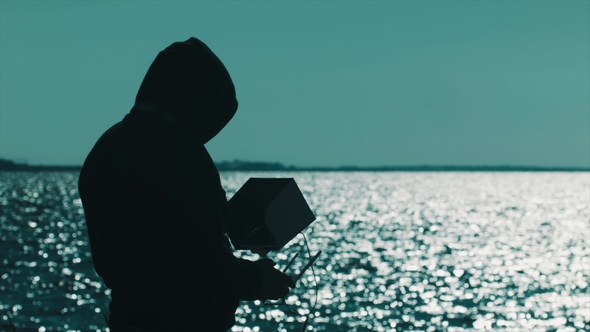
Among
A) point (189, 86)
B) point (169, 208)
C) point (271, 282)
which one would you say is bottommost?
point (271, 282)

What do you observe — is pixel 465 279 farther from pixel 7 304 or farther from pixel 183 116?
pixel 183 116

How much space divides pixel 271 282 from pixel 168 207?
55 cm

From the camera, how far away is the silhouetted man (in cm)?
276

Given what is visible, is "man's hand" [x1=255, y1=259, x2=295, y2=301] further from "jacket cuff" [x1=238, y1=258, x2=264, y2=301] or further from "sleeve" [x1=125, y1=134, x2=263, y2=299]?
"sleeve" [x1=125, y1=134, x2=263, y2=299]

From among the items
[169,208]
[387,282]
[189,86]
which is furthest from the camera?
[387,282]

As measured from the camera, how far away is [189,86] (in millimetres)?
2910

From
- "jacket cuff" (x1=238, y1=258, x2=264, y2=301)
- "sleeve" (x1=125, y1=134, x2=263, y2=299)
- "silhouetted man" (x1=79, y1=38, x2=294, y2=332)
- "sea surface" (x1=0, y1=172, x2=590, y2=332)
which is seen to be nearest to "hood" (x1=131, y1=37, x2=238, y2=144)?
"silhouetted man" (x1=79, y1=38, x2=294, y2=332)

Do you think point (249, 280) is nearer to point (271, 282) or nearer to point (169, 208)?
point (271, 282)

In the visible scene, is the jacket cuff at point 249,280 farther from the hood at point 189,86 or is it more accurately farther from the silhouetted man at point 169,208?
the hood at point 189,86

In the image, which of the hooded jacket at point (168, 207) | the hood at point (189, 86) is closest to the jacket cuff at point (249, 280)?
the hooded jacket at point (168, 207)

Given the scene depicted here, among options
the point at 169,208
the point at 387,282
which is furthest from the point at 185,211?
the point at 387,282

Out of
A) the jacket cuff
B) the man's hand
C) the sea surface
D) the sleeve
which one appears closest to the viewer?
the sleeve

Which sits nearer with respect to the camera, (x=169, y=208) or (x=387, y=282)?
(x=169, y=208)

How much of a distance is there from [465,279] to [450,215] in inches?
3068
